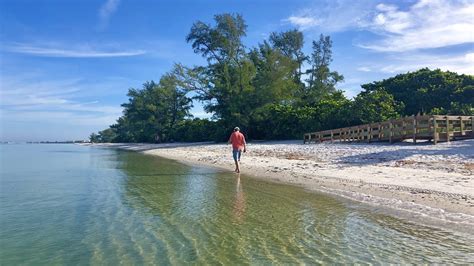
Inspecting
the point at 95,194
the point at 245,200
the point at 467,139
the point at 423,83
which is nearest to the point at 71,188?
the point at 95,194

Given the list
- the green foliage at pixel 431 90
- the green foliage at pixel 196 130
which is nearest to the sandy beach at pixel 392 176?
the green foliage at pixel 431 90

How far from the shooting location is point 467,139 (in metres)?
23.3

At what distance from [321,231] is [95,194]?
311 inches

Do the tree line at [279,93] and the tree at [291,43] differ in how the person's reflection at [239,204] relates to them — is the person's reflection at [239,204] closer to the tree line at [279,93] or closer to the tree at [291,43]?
the tree line at [279,93]

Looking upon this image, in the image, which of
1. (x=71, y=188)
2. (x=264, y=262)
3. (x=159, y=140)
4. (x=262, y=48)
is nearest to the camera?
(x=264, y=262)

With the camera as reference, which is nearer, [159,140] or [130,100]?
[159,140]

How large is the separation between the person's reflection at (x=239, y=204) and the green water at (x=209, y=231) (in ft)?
0.08

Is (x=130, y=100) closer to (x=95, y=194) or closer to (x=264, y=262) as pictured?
(x=95, y=194)

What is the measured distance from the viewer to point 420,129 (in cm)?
2328

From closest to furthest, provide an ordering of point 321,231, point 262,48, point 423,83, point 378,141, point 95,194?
point 321,231, point 95,194, point 378,141, point 423,83, point 262,48

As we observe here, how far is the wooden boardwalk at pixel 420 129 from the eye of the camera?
22.6 meters

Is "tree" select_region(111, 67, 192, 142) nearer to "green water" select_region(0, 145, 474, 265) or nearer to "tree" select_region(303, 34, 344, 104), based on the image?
"tree" select_region(303, 34, 344, 104)

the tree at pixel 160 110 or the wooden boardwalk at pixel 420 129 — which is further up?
the tree at pixel 160 110

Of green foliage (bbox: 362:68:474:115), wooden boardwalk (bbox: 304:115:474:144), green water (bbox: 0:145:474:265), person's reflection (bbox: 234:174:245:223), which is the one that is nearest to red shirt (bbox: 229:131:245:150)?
person's reflection (bbox: 234:174:245:223)
